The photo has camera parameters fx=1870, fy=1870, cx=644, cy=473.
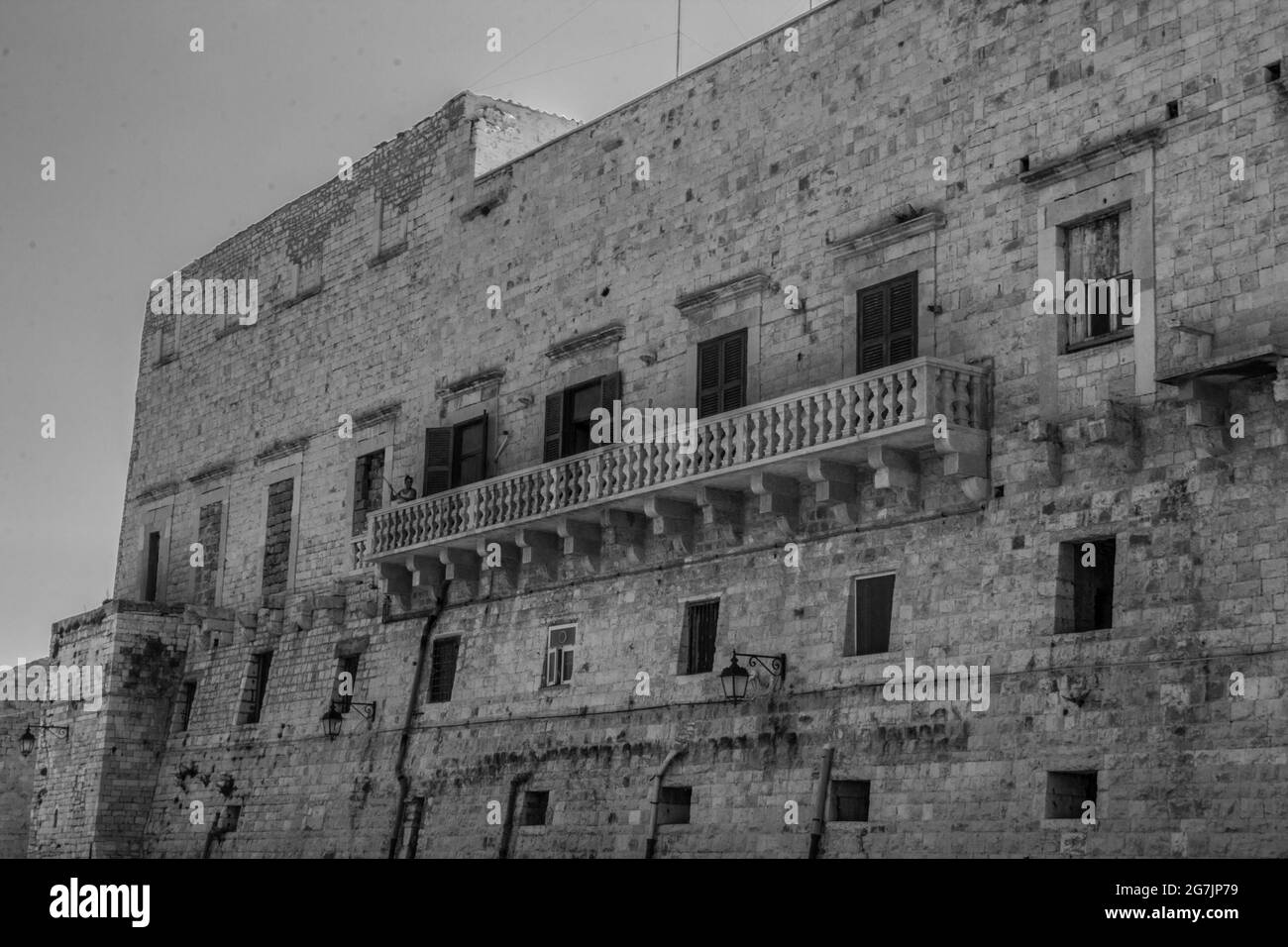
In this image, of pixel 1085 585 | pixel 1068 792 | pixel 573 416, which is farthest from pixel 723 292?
pixel 1068 792

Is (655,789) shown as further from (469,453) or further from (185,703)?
(185,703)

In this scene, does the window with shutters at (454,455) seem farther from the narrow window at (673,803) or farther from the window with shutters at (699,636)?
the narrow window at (673,803)

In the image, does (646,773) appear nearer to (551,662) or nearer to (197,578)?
(551,662)

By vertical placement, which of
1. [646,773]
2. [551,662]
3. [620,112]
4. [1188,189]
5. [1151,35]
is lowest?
[646,773]

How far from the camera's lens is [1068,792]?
17.5 metres

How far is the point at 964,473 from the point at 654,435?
14.6 feet

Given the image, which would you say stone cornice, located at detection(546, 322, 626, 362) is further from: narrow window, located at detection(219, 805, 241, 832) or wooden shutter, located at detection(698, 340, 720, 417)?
narrow window, located at detection(219, 805, 241, 832)

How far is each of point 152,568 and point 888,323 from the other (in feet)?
64.7

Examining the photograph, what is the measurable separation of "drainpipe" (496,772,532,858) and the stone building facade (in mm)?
91

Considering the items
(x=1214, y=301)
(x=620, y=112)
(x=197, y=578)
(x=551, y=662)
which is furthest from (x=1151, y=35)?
(x=197, y=578)

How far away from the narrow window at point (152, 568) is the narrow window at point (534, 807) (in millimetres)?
14115

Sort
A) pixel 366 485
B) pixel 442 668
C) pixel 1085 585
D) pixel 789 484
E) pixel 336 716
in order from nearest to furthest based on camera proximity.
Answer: pixel 1085 585
pixel 789 484
pixel 442 668
pixel 336 716
pixel 366 485
